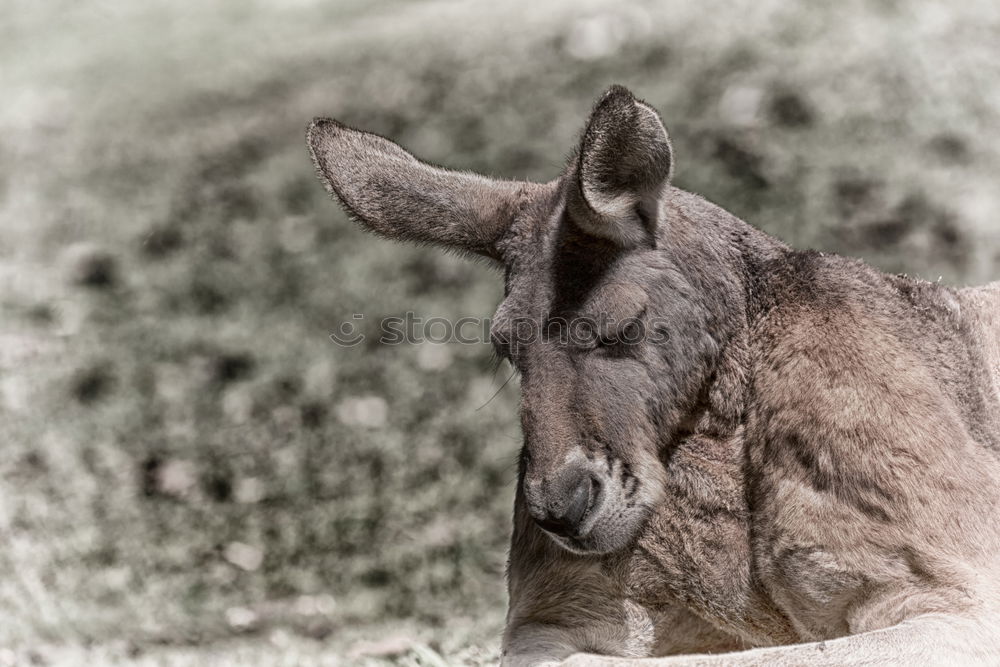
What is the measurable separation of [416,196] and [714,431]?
1.04m

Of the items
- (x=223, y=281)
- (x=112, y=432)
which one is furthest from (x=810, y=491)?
(x=223, y=281)

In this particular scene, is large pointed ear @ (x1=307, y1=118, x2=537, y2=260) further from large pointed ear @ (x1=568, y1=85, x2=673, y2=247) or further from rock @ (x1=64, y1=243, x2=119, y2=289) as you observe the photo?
rock @ (x1=64, y1=243, x2=119, y2=289)

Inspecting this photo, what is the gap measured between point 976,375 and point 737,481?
0.74m

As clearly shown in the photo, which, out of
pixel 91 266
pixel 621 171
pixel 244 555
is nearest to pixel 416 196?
pixel 621 171

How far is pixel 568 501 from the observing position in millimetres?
3102

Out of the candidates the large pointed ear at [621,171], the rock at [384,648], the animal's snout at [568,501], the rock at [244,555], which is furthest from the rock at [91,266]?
the animal's snout at [568,501]

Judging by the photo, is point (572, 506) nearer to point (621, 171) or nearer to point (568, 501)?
point (568, 501)

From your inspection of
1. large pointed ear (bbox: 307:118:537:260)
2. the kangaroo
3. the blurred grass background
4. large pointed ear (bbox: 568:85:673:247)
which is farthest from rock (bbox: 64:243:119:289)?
large pointed ear (bbox: 568:85:673:247)

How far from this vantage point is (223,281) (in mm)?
6676

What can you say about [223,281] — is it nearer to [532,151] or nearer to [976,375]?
[532,151]

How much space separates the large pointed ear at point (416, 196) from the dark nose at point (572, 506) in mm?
758

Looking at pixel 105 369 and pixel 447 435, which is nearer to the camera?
pixel 447 435

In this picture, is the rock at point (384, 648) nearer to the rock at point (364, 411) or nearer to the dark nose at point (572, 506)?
the rock at point (364, 411)

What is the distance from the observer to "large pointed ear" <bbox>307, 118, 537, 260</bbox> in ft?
11.8
